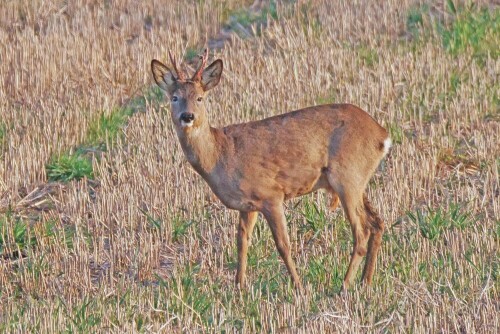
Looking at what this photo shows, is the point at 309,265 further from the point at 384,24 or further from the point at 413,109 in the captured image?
the point at 384,24

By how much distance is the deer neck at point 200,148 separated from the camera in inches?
367

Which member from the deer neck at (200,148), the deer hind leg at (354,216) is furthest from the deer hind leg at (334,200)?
the deer neck at (200,148)

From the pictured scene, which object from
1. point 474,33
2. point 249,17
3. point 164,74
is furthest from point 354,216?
point 249,17

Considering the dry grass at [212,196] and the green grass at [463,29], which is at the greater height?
the green grass at [463,29]

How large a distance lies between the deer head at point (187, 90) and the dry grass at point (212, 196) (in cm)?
122

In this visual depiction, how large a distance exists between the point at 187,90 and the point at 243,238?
4.21 feet

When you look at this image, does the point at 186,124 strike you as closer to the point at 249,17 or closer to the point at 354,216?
the point at 354,216

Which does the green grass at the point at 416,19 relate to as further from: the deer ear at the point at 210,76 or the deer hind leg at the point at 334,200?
the deer ear at the point at 210,76

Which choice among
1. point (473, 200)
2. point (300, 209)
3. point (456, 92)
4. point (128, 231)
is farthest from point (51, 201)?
point (456, 92)

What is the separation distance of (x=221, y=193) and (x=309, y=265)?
3.18 ft

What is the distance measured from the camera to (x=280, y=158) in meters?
9.58

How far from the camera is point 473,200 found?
10.8 metres

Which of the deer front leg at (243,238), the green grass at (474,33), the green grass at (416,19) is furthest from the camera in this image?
the green grass at (416,19)

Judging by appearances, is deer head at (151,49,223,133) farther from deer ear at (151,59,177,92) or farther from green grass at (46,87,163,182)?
green grass at (46,87,163,182)
